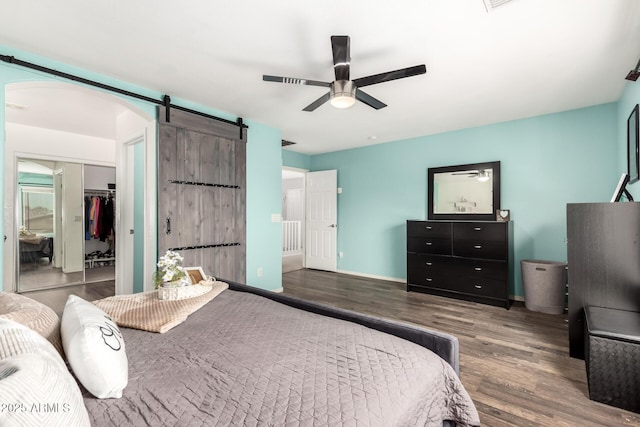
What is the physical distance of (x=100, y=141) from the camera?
5.01m

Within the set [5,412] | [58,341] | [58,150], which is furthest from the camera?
[58,150]

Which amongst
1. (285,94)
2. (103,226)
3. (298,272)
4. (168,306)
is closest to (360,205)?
(298,272)

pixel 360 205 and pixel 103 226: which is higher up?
pixel 360 205

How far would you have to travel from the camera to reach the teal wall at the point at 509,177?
11.7 ft

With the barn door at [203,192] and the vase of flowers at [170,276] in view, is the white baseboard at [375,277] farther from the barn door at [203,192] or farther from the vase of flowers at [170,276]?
the vase of flowers at [170,276]

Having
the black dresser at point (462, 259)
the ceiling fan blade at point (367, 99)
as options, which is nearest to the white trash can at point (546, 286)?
the black dresser at point (462, 259)

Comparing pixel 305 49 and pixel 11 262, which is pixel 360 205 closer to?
pixel 305 49

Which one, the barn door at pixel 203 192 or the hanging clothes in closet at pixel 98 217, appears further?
the hanging clothes in closet at pixel 98 217

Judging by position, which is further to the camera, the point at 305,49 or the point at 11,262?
the point at 11,262

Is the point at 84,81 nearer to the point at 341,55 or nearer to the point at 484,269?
the point at 341,55

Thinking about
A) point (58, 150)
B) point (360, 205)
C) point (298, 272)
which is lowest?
point (298, 272)

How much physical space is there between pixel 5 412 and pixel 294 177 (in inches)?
383

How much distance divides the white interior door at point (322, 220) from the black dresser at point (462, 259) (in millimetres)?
1833

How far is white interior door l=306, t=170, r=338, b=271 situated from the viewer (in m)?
5.93
